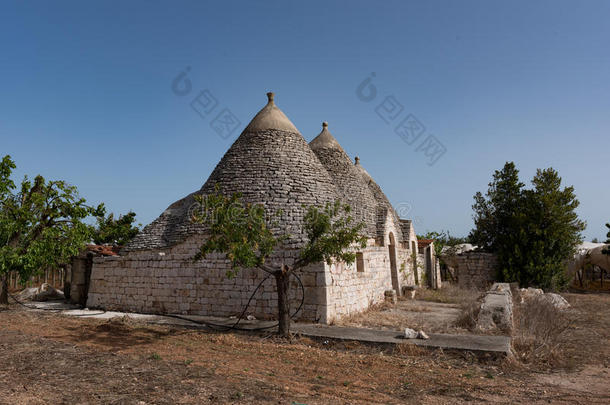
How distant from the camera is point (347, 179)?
15.2 metres

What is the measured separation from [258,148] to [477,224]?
12174 mm

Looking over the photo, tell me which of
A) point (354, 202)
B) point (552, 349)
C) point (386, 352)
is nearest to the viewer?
point (552, 349)

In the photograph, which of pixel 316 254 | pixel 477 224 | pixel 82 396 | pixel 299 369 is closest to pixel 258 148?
pixel 316 254

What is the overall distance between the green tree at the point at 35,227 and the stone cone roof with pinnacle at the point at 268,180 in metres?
1.59

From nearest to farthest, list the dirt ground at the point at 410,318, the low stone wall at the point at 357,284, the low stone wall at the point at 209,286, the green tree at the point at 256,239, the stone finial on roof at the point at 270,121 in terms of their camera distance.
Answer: the green tree at the point at 256,239 < the dirt ground at the point at 410,318 < the low stone wall at the point at 209,286 < the low stone wall at the point at 357,284 < the stone finial on roof at the point at 270,121

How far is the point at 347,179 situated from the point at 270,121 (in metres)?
4.00

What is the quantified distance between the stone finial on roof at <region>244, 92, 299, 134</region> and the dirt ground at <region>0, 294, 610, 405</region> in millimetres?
6562

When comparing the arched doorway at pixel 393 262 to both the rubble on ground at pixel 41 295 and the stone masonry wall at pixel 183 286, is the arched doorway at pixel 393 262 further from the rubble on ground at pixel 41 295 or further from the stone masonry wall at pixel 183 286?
the rubble on ground at pixel 41 295

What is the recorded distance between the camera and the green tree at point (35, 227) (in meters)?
10.8

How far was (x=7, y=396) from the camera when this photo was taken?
4.34m

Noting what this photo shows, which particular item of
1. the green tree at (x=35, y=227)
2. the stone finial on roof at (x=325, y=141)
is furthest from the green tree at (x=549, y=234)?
the green tree at (x=35, y=227)

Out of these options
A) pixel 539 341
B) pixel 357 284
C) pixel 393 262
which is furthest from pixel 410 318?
pixel 393 262

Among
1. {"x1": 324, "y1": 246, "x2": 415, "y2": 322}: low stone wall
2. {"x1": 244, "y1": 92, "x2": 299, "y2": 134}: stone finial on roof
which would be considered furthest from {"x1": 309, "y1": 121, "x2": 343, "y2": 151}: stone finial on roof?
{"x1": 324, "y1": 246, "x2": 415, "y2": 322}: low stone wall

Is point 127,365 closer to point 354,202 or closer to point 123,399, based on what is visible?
point 123,399
